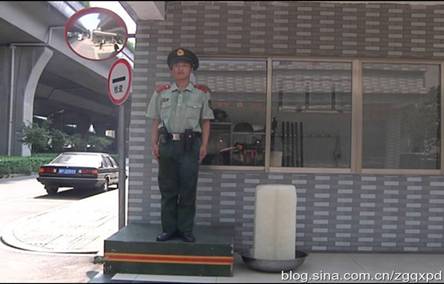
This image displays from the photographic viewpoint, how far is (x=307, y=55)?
21.7 feet

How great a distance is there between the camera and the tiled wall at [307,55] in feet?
21.5

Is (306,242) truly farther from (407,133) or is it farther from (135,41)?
(135,41)

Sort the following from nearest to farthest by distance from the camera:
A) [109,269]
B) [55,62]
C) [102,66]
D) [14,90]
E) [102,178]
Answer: [109,269] < [102,178] < [14,90] < [55,62] < [102,66]

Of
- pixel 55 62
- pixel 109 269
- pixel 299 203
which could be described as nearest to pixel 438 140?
pixel 299 203

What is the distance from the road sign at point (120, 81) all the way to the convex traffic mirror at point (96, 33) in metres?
0.17

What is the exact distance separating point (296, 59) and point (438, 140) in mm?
2090

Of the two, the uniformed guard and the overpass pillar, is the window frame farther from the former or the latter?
the overpass pillar

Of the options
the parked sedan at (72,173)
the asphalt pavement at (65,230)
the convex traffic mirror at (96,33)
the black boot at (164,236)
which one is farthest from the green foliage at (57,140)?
the black boot at (164,236)

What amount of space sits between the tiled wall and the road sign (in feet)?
1.00

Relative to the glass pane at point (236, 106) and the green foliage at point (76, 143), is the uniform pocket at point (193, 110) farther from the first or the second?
the green foliage at point (76, 143)

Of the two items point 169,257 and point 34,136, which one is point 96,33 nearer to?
point 169,257

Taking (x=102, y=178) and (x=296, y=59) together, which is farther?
(x=102, y=178)

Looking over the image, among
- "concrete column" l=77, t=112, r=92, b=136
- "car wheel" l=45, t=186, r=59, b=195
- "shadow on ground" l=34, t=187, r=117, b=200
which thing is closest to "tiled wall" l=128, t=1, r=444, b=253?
"shadow on ground" l=34, t=187, r=117, b=200

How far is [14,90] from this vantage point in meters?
28.4
